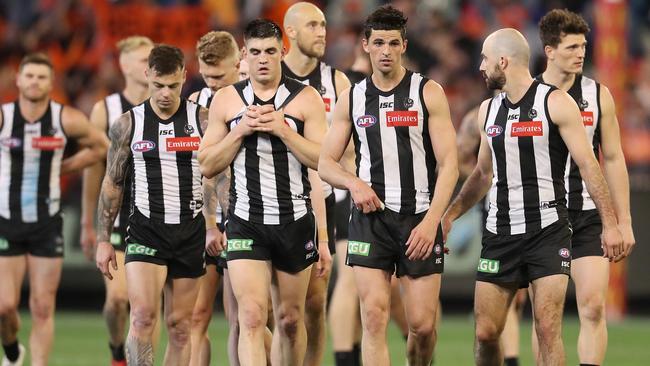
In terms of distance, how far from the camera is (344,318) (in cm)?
1041

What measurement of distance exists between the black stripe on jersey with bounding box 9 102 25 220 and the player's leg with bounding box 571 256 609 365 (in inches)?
187

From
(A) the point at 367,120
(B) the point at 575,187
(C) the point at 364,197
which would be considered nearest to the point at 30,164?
(A) the point at 367,120

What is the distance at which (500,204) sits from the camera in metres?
8.39

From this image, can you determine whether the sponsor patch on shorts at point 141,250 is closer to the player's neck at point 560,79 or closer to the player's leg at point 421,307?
the player's leg at point 421,307

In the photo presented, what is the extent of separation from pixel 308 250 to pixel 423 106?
1.22 m

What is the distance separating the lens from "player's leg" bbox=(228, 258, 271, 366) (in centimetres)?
813

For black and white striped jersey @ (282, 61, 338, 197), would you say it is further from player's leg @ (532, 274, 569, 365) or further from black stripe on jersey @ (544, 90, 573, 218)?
player's leg @ (532, 274, 569, 365)

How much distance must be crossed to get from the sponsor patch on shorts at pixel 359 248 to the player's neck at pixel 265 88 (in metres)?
1.11

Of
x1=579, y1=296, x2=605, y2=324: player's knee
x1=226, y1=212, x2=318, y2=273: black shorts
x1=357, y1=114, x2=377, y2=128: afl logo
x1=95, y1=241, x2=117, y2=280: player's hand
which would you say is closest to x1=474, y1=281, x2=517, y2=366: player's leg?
x1=579, y1=296, x2=605, y2=324: player's knee

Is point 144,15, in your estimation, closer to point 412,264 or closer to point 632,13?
point 632,13

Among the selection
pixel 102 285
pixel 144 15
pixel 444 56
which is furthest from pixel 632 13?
pixel 102 285

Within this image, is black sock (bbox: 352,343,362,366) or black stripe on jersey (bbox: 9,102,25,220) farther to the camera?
black stripe on jersey (bbox: 9,102,25,220)

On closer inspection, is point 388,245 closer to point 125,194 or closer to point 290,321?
point 290,321

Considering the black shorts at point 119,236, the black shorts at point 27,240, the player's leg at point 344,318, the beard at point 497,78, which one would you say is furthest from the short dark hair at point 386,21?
the black shorts at point 27,240
